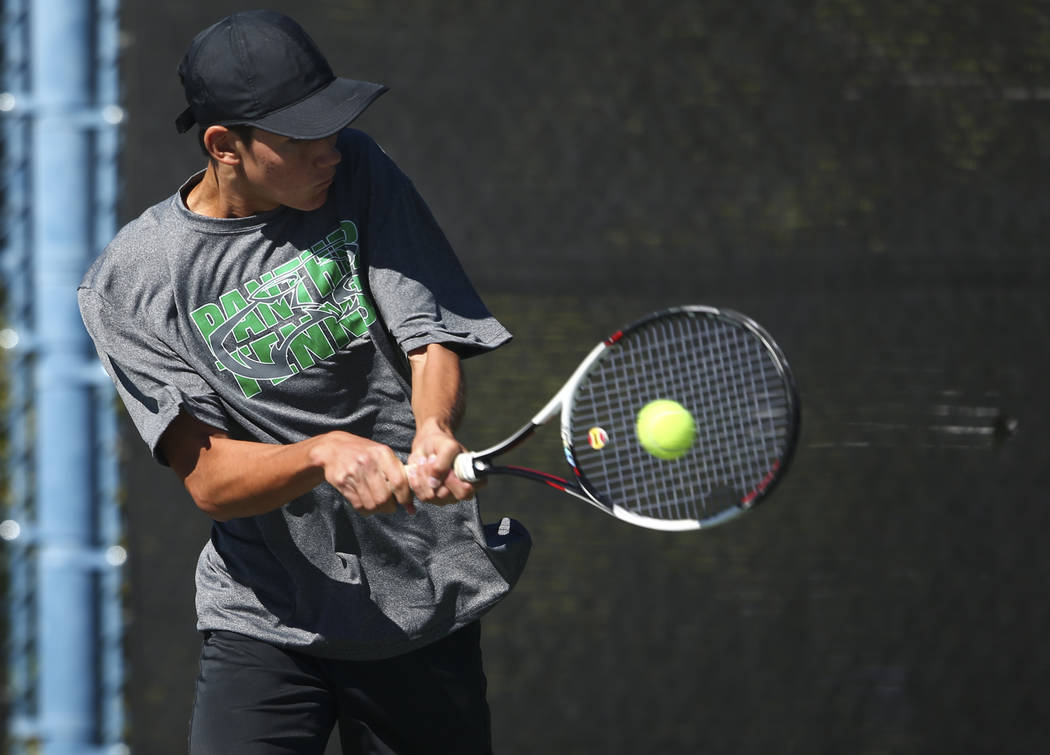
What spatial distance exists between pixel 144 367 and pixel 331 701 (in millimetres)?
621

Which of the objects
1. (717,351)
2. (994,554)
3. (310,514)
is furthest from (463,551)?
(994,554)

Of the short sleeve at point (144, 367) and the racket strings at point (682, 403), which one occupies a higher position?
the short sleeve at point (144, 367)

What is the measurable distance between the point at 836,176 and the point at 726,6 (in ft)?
1.61

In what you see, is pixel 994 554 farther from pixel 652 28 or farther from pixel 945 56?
pixel 652 28

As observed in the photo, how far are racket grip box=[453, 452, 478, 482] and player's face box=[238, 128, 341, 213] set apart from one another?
1.51ft

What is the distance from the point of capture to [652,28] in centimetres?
295

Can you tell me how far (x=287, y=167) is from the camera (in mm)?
1793

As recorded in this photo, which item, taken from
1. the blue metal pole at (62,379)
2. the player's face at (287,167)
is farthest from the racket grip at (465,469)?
the blue metal pole at (62,379)

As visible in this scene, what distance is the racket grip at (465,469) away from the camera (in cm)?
172

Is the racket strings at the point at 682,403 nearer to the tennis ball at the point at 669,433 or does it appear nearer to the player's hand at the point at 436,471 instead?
the tennis ball at the point at 669,433

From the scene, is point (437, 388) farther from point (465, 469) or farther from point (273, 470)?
point (273, 470)

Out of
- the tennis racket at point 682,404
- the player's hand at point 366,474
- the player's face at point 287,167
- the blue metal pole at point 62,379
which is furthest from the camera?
the blue metal pole at point 62,379

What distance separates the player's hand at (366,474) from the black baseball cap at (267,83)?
17.6 inches

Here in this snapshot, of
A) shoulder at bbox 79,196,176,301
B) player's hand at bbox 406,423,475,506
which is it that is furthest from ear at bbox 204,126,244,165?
player's hand at bbox 406,423,475,506
